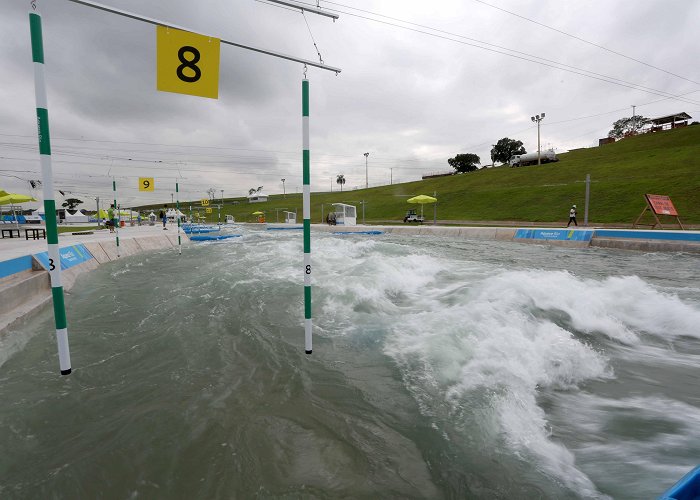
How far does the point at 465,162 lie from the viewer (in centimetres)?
10306

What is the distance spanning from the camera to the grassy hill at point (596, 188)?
88.8 ft

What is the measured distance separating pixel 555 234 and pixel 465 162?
311 feet

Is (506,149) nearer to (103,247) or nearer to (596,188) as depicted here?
(596,188)

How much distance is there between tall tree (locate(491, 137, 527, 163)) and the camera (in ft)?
318

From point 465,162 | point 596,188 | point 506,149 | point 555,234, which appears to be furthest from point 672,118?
point 555,234

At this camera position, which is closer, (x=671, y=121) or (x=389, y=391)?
(x=389, y=391)

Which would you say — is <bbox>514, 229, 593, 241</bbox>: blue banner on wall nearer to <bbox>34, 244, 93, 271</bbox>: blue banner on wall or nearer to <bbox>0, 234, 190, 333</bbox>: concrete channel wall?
<bbox>0, 234, 190, 333</bbox>: concrete channel wall

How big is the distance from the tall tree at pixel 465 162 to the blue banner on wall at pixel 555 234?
301 ft

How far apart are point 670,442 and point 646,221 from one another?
27.9 metres

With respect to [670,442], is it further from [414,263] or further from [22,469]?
[414,263]

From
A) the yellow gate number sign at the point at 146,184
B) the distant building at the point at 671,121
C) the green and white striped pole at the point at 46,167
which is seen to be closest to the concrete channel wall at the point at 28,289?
the green and white striped pole at the point at 46,167

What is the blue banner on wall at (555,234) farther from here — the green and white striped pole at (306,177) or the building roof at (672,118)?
the building roof at (672,118)

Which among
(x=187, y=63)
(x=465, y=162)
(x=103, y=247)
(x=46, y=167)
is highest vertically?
(x=465, y=162)

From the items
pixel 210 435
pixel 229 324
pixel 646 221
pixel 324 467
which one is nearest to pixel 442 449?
pixel 324 467
